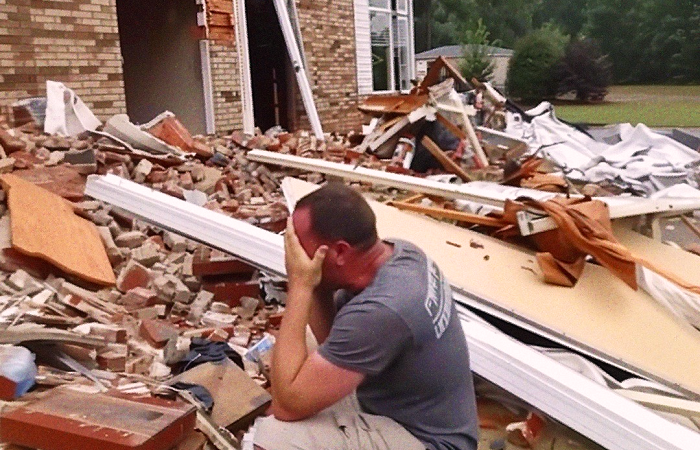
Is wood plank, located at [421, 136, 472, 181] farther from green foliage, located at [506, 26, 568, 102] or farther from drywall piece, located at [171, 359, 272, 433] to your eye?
green foliage, located at [506, 26, 568, 102]

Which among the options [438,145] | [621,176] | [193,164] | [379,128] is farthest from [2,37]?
[621,176]

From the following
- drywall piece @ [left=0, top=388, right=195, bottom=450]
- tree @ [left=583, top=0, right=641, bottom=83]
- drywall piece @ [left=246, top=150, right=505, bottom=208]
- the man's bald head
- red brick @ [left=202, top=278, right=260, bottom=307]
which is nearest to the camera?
the man's bald head

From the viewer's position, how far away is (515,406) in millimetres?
3619

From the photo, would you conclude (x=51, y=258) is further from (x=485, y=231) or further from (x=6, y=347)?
(x=485, y=231)

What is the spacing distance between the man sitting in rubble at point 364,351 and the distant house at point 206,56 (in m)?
6.63

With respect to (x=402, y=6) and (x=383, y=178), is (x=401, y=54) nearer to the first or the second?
(x=402, y=6)

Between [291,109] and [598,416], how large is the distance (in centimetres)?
1115

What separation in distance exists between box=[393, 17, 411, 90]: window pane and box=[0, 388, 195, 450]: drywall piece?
15.1 m

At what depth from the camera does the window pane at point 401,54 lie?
55.7 feet

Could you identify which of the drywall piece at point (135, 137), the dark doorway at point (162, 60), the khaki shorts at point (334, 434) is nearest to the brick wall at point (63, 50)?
the drywall piece at point (135, 137)

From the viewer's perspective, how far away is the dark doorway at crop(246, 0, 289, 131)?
1490 cm

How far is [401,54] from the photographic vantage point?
17.2 meters

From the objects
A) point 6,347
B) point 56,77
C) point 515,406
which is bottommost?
point 515,406

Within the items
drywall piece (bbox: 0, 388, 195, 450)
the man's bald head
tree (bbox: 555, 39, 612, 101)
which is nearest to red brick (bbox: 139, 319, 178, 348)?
drywall piece (bbox: 0, 388, 195, 450)
